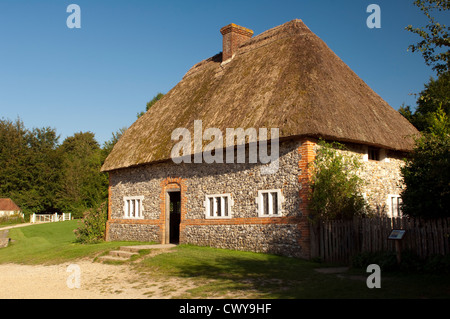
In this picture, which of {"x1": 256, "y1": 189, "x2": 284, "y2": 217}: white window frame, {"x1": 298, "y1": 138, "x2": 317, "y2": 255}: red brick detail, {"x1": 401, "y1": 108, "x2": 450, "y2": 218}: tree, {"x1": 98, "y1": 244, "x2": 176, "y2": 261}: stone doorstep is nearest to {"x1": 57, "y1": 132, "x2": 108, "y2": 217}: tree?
{"x1": 98, "y1": 244, "x2": 176, "y2": 261}: stone doorstep

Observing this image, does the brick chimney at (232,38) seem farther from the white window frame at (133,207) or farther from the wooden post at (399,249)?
the wooden post at (399,249)

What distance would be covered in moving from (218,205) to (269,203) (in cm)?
275

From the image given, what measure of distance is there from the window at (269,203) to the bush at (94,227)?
12.0 metres

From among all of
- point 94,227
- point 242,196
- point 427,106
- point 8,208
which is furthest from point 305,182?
point 8,208

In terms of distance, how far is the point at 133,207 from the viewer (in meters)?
21.4

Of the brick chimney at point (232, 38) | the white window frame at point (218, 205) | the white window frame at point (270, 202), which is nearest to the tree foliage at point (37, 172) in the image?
the brick chimney at point (232, 38)

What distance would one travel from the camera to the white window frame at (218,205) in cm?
1605

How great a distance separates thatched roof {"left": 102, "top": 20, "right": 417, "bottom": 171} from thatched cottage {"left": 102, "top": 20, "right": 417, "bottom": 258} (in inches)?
2.1

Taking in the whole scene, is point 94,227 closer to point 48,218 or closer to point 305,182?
point 305,182

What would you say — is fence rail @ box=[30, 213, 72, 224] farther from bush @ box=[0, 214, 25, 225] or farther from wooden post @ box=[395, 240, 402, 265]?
wooden post @ box=[395, 240, 402, 265]

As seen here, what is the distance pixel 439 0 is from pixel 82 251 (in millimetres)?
16081

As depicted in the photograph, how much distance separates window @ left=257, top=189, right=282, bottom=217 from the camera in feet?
47.2

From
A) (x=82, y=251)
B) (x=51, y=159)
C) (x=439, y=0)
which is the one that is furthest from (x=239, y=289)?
(x=51, y=159)

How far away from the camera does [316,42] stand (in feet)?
58.0
